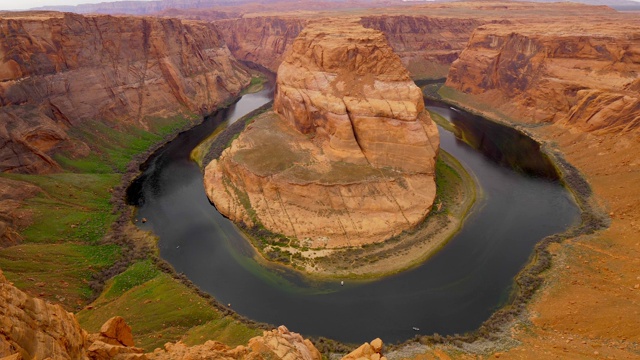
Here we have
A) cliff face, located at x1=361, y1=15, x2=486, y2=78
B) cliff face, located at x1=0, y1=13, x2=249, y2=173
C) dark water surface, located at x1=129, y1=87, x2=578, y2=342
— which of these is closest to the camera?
dark water surface, located at x1=129, y1=87, x2=578, y2=342

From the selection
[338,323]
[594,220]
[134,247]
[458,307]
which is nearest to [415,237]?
[458,307]

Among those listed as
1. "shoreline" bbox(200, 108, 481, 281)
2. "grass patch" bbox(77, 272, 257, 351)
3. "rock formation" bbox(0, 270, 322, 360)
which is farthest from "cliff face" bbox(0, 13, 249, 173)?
"rock formation" bbox(0, 270, 322, 360)

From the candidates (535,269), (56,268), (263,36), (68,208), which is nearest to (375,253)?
(535,269)

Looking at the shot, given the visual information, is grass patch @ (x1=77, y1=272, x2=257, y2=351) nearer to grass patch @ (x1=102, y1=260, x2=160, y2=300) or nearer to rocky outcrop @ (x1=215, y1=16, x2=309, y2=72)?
grass patch @ (x1=102, y1=260, x2=160, y2=300)

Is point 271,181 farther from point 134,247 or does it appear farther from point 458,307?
point 458,307

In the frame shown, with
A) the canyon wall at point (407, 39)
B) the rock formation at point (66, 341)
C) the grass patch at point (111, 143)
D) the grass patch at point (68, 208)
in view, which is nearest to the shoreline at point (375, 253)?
the grass patch at point (68, 208)
